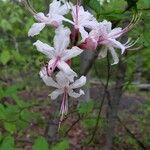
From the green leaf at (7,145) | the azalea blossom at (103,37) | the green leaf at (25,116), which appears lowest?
the green leaf at (25,116)

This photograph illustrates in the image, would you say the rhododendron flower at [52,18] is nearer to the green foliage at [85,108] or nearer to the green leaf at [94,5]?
the green leaf at [94,5]

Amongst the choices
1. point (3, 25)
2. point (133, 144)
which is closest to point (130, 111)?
point (133, 144)

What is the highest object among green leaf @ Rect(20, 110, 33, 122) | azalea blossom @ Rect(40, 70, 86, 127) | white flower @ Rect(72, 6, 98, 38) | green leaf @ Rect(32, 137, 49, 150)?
white flower @ Rect(72, 6, 98, 38)

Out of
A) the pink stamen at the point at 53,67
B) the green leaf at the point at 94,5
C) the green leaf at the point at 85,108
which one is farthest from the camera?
the green leaf at the point at 85,108

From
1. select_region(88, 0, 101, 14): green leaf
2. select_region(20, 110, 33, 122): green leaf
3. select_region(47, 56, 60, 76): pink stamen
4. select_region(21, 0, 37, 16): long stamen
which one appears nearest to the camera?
select_region(47, 56, 60, 76): pink stamen

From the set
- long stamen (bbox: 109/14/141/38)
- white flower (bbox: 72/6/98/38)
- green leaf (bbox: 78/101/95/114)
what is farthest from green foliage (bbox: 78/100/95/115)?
white flower (bbox: 72/6/98/38)

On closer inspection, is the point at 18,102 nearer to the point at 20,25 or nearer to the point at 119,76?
the point at 119,76

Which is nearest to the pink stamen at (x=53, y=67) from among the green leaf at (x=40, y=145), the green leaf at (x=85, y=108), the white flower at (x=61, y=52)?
the white flower at (x=61, y=52)

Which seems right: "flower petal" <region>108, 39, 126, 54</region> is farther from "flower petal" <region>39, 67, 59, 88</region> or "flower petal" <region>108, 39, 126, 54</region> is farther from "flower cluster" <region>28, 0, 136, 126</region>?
"flower petal" <region>39, 67, 59, 88</region>
